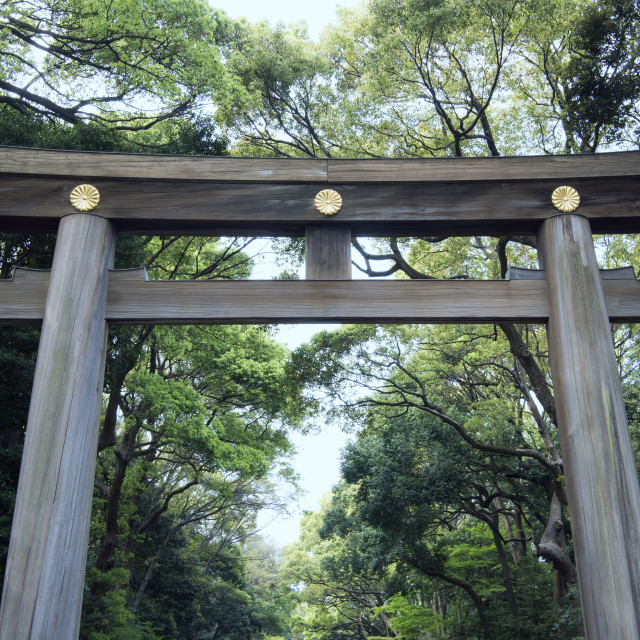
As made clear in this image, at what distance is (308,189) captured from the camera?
4113mm

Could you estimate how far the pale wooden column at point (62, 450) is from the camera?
125 inches

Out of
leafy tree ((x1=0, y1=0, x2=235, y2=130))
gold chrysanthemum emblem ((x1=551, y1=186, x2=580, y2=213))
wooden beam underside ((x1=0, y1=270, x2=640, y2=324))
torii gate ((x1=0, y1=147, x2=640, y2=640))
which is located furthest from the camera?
leafy tree ((x1=0, y1=0, x2=235, y2=130))

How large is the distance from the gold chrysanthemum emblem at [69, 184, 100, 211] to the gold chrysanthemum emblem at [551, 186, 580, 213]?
2794 mm

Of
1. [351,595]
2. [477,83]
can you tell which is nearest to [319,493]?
[351,595]

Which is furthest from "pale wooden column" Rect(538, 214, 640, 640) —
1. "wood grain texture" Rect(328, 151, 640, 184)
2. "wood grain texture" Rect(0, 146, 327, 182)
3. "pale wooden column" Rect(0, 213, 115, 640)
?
"pale wooden column" Rect(0, 213, 115, 640)

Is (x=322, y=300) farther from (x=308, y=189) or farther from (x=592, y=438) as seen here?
(x=592, y=438)

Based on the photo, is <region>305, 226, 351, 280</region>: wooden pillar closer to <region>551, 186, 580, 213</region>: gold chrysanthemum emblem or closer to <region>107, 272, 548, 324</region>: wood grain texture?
<region>107, 272, 548, 324</region>: wood grain texture

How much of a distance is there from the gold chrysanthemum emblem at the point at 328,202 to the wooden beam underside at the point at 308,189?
42mm

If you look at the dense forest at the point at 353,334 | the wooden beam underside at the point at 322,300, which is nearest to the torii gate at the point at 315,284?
the wooden beam underside at the point at 322,300

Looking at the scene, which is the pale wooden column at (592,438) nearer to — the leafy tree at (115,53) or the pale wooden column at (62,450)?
the pale wooden column at (62,450)

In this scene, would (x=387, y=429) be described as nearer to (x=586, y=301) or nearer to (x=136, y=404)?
(x=136, y=404)

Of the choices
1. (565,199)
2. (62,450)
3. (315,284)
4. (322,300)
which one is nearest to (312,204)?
(315,284)

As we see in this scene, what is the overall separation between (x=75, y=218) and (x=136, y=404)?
12.6 m

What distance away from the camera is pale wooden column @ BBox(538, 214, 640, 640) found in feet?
10.6
